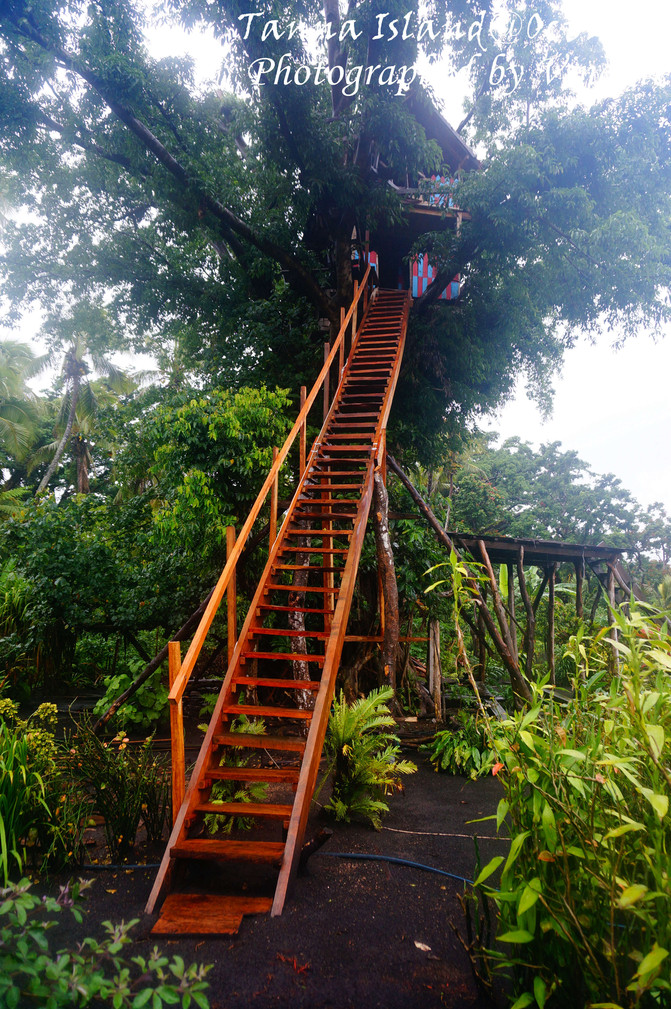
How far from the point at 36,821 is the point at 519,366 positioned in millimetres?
12126

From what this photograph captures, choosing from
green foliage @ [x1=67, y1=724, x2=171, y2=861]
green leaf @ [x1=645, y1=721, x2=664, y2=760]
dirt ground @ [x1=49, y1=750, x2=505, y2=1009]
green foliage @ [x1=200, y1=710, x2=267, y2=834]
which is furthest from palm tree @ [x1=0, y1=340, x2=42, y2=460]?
green leaf @ [x1=645, y1=721, x2=664, y2=760]

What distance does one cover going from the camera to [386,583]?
6797 mm

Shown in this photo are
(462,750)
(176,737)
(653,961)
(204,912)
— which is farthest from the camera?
(462,750)

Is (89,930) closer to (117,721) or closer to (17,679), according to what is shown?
(117,721)

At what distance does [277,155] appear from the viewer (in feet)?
31.0

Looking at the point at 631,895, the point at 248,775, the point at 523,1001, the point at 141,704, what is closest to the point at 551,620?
the point at 141,704

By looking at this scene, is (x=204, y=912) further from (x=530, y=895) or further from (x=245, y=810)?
(x=530, y=895)

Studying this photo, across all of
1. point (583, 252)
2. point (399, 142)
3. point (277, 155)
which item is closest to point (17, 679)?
point (277, 155)

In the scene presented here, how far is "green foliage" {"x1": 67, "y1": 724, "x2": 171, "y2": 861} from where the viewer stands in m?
3.78

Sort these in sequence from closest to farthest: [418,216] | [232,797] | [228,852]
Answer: [228,852], [232,797], [418,216]

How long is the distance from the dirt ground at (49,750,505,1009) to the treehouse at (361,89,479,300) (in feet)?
32.2

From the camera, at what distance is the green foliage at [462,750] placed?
20.8 ft

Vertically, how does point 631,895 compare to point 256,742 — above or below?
above

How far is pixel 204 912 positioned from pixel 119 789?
1144mm
